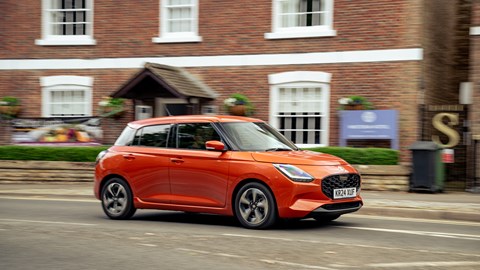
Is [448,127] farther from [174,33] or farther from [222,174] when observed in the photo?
[222,174]

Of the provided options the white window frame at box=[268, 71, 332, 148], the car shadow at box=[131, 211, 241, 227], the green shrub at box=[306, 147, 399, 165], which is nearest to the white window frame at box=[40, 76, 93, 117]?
the white window frame at box=[268, 71, 332, 148]

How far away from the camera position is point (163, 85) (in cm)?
1823

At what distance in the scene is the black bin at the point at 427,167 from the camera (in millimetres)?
16359

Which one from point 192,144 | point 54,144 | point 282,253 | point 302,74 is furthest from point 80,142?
point 282,253

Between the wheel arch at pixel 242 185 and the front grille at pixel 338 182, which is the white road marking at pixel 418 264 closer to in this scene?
the front grille at pixel 338 182

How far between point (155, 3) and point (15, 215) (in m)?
9.97

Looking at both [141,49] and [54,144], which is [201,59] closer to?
[141,49]

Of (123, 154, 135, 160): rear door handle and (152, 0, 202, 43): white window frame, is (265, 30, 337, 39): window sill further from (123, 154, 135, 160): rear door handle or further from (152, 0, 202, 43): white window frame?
(123, 154, 135, 160): rear door handle

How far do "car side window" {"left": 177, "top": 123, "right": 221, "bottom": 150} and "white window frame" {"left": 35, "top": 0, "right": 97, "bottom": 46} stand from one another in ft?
36.3

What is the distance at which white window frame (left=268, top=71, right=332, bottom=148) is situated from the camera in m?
18.6

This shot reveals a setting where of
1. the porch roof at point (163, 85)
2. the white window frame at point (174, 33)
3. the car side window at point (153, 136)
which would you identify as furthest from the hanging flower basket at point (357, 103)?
the car side window at point (153, 136)

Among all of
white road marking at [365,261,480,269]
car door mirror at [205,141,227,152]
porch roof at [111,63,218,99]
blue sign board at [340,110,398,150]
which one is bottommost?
white road marking at [365,261,480,269]

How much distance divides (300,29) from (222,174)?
9.72 metres

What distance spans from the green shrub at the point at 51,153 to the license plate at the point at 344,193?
1093 cm
